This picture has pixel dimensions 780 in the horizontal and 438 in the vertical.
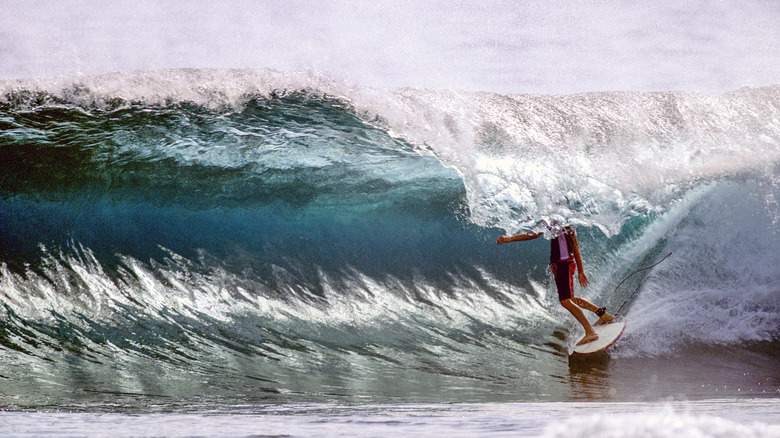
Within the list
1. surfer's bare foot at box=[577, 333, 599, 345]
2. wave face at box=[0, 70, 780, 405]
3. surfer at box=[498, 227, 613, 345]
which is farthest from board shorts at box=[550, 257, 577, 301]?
wave face at box=[0, 70, 780, 405]

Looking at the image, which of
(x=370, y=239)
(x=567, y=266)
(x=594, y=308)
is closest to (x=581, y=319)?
(x=594, y=308)

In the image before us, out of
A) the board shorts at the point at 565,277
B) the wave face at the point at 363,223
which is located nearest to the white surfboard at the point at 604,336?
the wave face at the point at 363,223

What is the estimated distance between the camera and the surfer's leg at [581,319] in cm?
296

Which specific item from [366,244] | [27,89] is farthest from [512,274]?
[27,89]

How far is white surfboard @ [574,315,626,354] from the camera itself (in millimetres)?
3059

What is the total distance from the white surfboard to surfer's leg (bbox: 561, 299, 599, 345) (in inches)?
1.2

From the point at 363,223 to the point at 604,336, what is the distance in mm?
2280

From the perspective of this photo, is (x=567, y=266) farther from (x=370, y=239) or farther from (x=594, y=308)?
(x=370, y=239)

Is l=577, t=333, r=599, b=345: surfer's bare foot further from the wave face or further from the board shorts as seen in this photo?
the board shorts

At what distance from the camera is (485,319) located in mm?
3928

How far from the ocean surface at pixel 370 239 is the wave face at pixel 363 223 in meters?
0.02

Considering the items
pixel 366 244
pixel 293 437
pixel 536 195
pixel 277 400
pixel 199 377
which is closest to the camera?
pixel 293 437

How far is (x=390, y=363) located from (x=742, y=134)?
410 cm

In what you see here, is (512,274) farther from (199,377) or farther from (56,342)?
(56,342)
